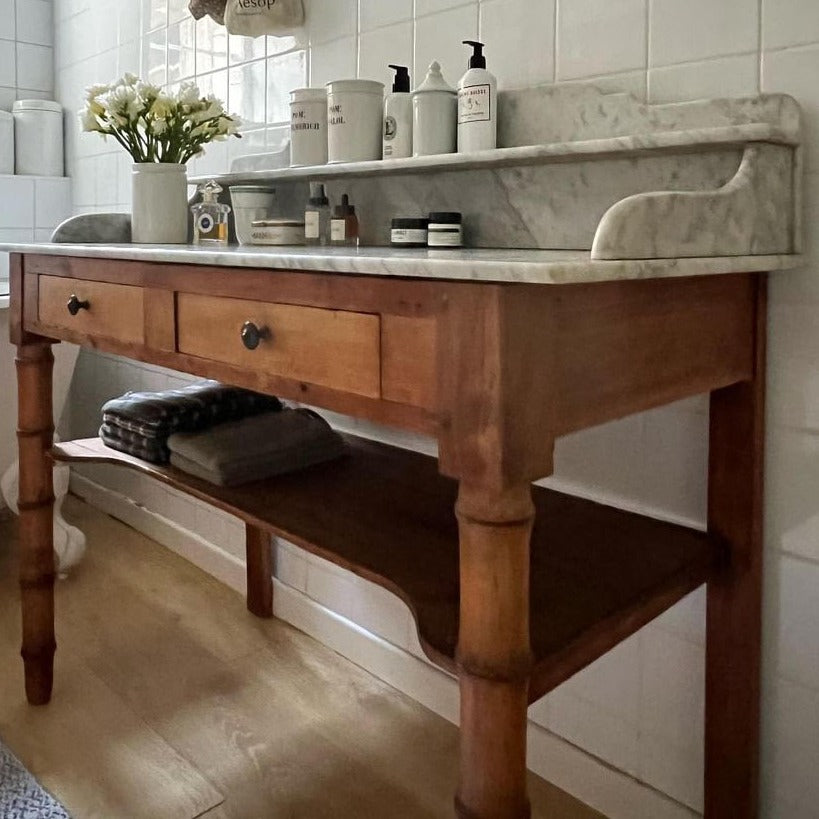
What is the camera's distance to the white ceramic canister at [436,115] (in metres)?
1.28

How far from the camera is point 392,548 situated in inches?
43.8

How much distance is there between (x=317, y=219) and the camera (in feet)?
4.86

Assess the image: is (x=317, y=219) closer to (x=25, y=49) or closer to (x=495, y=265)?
(x=495, y=265)

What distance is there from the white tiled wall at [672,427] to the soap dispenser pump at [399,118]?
96 mm

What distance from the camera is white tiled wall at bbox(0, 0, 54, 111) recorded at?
2.63m

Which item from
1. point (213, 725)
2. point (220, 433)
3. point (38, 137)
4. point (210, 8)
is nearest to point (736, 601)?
point (220, 433)

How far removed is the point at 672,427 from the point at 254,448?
625 mm

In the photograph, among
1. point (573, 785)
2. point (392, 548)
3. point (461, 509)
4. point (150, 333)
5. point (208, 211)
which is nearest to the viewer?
point (461, 509)

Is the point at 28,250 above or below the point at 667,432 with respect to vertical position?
above

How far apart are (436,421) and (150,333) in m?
0.57

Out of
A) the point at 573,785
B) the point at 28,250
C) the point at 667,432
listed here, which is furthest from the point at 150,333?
the point at 573,785

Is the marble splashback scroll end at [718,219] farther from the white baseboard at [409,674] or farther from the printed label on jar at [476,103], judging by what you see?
the white baseboard at [409,674]

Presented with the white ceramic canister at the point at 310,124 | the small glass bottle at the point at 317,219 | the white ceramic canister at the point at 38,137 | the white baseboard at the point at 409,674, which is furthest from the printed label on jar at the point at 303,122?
the white ceramic canister at the point at 38,137

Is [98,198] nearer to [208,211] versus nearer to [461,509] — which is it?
[208,211]
